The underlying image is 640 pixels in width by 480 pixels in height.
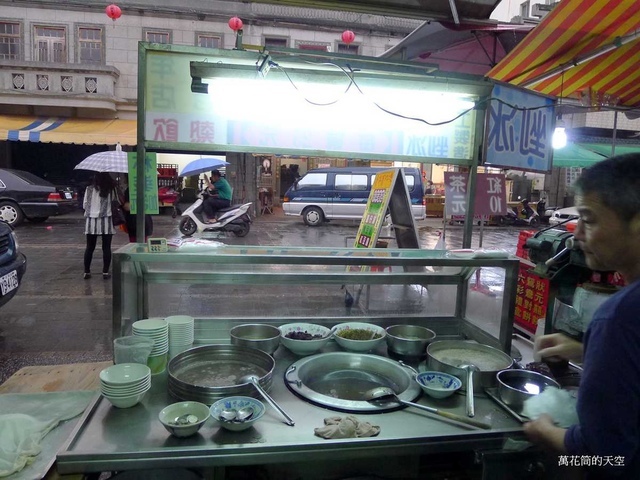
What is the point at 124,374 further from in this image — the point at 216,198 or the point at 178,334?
the point at 216,198

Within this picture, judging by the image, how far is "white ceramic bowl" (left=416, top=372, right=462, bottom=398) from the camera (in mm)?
2006

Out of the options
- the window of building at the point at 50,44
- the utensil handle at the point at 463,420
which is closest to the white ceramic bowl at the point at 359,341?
the utensil handle at the point at 463,420

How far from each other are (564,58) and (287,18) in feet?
52.1

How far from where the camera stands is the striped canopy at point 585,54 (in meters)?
3.13

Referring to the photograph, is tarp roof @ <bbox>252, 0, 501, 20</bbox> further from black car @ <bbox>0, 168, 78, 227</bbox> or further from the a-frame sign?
black car @ <bbox>0, 168, 78, 227</bbox>

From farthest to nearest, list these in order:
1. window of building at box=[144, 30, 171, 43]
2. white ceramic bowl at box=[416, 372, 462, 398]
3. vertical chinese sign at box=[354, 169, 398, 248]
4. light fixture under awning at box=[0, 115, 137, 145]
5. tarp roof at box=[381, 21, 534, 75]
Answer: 1. window of building at box=[144, 30, 171, 43]
2. light fixture under awning at box=[0, 115, 137, 145]
3. vertical chinese sign at box=[354, 169, 398, 248]
4. tarp roof at box=[381, 21, 534, 75]
5. white ceramic bowl at box=[416, 372, 462, 398]

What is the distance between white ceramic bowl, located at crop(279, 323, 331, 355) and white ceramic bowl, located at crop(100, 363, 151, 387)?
79 cm

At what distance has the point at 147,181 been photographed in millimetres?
2682

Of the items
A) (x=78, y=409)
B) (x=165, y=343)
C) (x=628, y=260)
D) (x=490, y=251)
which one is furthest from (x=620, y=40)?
(x=78, y=409)

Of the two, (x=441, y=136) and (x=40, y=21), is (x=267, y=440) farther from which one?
(x=40, y=21)

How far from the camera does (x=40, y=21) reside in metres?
16.2

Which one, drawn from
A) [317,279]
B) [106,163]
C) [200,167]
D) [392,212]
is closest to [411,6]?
[317,279]

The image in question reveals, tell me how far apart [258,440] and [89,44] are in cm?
1925

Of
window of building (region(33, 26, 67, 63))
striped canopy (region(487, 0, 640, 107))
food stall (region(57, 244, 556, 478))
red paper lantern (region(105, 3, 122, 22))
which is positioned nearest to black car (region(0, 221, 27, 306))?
food stall (region(57, 244, 556, 478))
